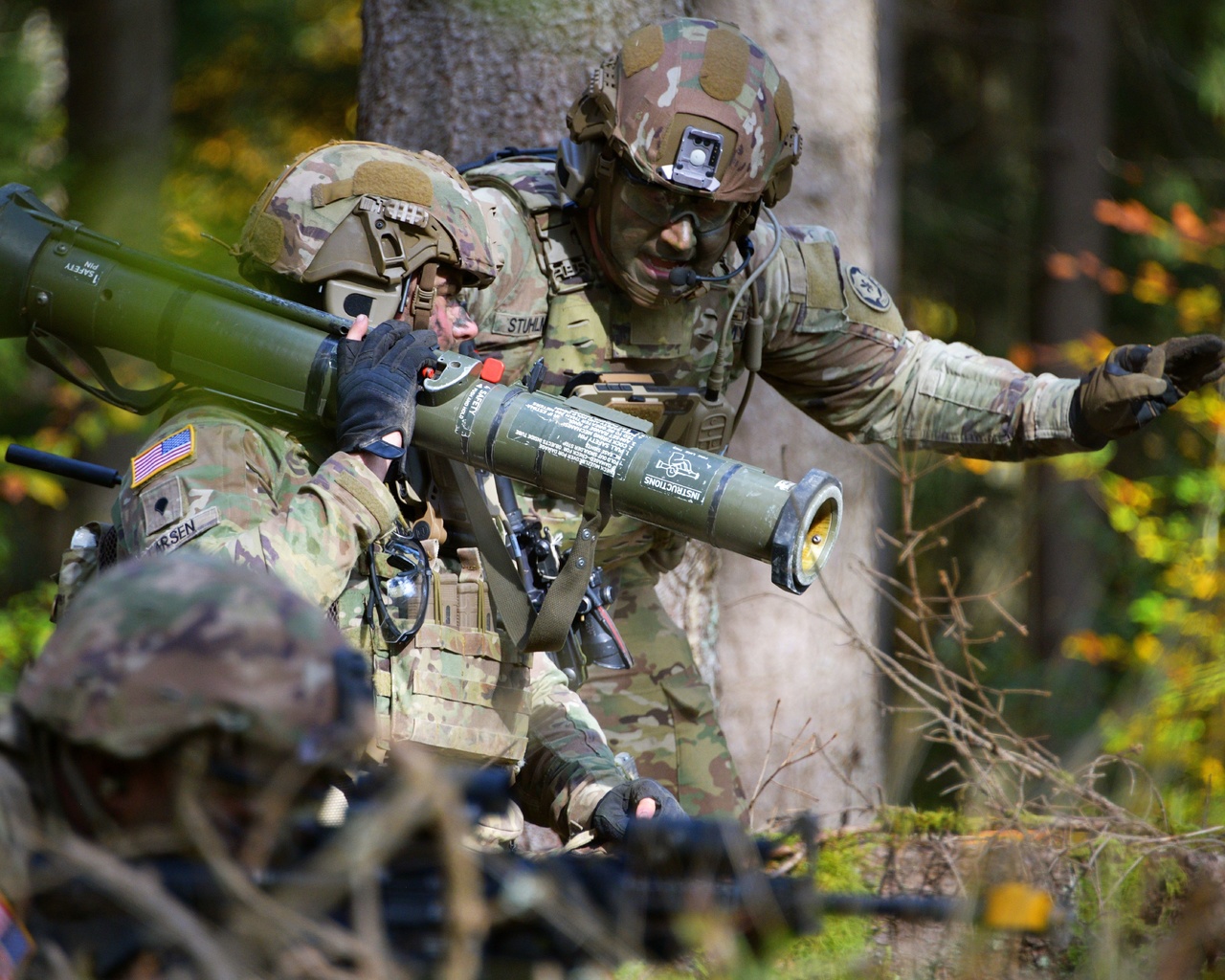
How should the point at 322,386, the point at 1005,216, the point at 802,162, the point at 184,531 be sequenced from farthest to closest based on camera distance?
1. the point at 1005,216
2. the point at 802,162
3. the point at 322,386
4. the point at 184,531

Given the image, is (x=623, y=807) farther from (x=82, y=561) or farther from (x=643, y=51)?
(x=643, y=51)

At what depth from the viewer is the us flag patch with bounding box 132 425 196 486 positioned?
288 centimetres

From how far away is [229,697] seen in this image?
2.04 m

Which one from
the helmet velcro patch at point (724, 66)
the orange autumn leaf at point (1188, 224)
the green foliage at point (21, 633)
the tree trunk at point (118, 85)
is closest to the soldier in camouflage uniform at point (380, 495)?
the helmet velcro patch at point (724, 66)

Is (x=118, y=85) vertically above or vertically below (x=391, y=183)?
below

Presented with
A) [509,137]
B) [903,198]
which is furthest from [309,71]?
[509,137]

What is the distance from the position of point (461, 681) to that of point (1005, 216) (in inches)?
348

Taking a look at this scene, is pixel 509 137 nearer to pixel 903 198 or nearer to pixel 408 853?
pixel 408 853

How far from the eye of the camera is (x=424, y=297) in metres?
3.25

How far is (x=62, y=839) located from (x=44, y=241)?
1692 millimetres

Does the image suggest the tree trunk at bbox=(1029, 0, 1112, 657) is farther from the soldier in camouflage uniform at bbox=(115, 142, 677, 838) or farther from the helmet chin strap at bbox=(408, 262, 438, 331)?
the helmet chin strap at bbox=(408, 262, 438, 331)

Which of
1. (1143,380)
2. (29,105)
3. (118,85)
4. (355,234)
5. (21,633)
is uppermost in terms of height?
(355,234)

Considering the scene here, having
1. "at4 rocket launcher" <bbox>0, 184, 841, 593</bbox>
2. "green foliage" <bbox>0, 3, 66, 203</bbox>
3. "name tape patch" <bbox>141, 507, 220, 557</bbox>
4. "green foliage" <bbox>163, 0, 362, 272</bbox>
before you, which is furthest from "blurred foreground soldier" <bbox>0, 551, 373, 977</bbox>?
"green foliage" <bbox>163, 0, 362, 272</bbox>

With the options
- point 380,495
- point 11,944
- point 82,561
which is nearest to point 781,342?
point 380,495
